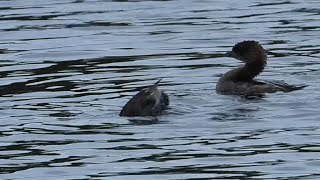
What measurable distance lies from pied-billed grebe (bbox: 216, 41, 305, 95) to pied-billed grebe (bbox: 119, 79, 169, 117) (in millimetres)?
1745

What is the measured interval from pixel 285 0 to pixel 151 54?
256 inches

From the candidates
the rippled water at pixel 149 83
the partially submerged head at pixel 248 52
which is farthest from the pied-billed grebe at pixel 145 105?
the partially submerged head at pixel 248 52

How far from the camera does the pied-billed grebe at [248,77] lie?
17359 millimetres

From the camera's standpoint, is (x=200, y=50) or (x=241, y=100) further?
(x=200, y=50)

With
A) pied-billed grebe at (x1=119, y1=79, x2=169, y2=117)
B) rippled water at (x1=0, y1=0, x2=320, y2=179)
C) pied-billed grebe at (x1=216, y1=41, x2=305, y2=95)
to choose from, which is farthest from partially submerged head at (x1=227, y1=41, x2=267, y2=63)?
pied-billed grebe at (x1=119, y1=79, x2=169, y2=117)

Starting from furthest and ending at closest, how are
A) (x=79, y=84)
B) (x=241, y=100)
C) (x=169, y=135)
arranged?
(x=79, y=84) < (x=241, y=100) < (x=169, y=135)

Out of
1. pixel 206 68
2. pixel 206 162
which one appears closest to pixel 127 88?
pixel 206 68

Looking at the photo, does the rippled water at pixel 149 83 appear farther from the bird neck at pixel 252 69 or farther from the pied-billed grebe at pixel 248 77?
the bird neck at pixel 252 69

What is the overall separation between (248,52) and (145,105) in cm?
318

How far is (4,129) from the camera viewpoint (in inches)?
591

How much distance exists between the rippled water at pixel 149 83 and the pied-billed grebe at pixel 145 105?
4.9 inches

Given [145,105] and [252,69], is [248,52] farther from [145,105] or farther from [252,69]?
[145,105]

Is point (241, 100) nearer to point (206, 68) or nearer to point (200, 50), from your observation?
point (206, 68)

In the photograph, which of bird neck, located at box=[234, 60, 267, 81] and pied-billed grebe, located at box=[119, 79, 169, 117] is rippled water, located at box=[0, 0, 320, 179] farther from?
bird neck, located at box=[234, 60, 267, 81]
